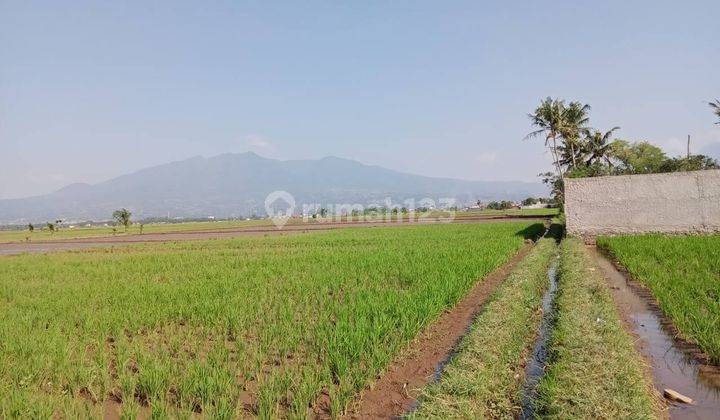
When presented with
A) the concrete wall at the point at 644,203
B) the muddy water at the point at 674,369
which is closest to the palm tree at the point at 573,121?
the concrete wall at the point at 644,203

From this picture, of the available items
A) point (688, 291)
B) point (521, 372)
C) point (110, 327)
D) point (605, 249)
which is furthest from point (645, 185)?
point (110, 327)

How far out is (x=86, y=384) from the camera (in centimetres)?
369

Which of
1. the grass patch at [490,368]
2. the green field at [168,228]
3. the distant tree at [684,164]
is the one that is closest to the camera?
the grass patch at [490,368]

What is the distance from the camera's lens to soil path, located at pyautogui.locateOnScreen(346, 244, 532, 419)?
3.24 meters

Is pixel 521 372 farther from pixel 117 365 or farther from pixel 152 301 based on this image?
pixel 152 301

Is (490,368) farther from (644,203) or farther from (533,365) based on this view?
(644,203)

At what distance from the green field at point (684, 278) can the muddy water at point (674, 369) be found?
0.62 feet

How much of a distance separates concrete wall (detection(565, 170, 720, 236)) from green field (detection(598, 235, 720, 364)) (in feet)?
8.04

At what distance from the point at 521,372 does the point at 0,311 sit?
7797 millimetres

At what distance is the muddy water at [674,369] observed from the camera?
3045 mm

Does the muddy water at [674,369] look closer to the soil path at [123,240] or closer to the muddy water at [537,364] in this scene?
the muddy water at [537,364]

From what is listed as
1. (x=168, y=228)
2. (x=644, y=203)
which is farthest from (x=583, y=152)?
(x=168, y=228)

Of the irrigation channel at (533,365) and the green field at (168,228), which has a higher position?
the green field at (168,228)

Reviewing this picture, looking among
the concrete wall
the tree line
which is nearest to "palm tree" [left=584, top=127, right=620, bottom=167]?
the tree line
